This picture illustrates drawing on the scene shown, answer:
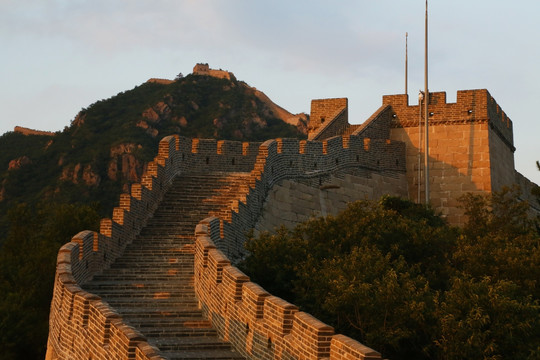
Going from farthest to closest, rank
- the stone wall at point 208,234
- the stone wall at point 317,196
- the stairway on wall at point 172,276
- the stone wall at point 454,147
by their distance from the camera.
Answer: the stone wall at point 454,147, the stone wall at point 317,196, the stairway on wall at point 172,276, the stone wall at point 208,234

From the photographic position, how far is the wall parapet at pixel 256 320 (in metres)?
12.0

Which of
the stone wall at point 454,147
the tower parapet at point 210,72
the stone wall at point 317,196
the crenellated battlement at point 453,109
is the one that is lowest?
the stone wall at point 317,196

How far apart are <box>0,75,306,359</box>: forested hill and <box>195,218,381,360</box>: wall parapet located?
2191 cm

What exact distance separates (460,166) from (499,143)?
9.19ft

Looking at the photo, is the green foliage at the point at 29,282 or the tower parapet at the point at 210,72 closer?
the green foliage at the point at 29,282

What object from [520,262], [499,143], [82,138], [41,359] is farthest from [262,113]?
[520,262]

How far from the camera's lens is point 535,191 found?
94.1 ft

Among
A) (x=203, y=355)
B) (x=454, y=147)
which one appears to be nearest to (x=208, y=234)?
(x=203, y=355)

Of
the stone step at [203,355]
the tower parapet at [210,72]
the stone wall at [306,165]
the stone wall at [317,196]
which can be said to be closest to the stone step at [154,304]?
the stone step at [203,355]

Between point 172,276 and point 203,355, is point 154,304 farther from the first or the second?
point 203,355

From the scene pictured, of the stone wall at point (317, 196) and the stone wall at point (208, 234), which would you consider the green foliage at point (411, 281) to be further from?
the stone wall at point (317, 196)

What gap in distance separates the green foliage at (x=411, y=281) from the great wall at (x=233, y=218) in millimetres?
1923

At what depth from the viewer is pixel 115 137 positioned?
83.1 meters

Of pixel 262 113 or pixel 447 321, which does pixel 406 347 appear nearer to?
pixel 447 321
